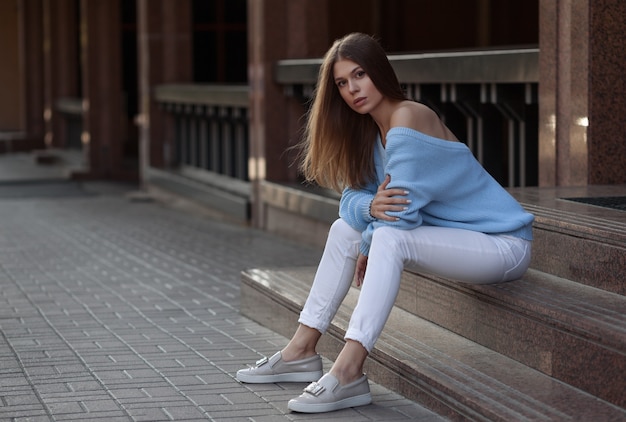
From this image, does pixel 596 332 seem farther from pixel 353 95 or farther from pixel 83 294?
pixel 83 294

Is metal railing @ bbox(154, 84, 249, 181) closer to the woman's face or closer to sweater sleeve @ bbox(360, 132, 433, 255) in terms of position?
the woman's face

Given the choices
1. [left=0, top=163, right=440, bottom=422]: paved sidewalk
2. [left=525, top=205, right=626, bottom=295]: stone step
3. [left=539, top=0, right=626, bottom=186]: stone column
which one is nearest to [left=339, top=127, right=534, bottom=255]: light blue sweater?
[left=525, top=205, right=626, bottom=295]: stone step

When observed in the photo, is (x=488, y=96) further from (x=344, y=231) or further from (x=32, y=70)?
(x=32, y=70)

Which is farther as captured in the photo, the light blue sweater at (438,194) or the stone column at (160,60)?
the stone column at (160,60)

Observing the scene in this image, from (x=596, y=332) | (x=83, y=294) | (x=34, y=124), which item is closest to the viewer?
(x=596, y=332)

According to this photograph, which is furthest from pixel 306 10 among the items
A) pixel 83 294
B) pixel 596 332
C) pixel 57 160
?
pixel 57 160

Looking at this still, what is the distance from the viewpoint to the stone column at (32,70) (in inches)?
1000

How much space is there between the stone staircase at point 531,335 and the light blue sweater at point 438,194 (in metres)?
0.27

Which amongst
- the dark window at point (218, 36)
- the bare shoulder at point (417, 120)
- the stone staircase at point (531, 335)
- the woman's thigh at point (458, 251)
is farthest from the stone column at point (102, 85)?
the woman's thigh at point (458, 251)

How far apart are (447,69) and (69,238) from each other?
4.20 metres

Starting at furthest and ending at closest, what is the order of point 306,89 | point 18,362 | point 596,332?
point 306,89
point 18,362
point 596,332

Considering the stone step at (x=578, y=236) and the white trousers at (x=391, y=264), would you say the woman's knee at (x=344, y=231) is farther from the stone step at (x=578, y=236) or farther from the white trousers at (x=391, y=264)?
the stone step at (x=578, y=236)

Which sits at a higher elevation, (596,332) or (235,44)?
(235,44)

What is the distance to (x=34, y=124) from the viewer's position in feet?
85.3
